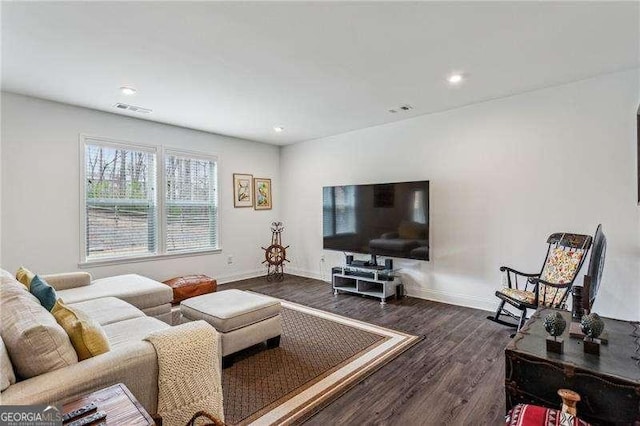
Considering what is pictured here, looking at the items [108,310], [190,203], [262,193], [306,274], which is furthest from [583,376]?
[262,193]

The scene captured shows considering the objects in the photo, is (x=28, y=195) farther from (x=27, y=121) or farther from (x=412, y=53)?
(x=412, y=53)

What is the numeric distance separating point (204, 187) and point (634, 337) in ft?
17.2

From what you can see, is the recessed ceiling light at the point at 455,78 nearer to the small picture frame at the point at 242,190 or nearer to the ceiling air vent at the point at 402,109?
the ceiling air vent at the point at 402,109

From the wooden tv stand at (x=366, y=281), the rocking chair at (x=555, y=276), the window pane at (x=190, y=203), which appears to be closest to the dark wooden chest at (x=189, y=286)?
the window pane at (x=190, y=203)

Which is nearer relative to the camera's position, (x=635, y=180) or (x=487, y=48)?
(x=487, y=48)

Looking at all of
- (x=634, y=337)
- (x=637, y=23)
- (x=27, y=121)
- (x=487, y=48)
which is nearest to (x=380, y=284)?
(x=634, y=337)

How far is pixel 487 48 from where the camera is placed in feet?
8.42

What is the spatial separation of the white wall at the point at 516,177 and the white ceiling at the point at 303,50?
12.3 inches

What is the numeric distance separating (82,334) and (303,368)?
1.56 meters

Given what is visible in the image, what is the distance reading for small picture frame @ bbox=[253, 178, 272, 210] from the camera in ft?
19.5

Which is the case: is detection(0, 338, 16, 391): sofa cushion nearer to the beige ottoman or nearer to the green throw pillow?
the green throw pillow

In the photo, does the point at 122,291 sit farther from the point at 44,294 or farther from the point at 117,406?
the point at 117,406

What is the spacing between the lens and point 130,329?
2172 mm

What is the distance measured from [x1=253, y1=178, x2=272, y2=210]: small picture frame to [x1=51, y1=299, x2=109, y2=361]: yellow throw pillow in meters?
4.41
